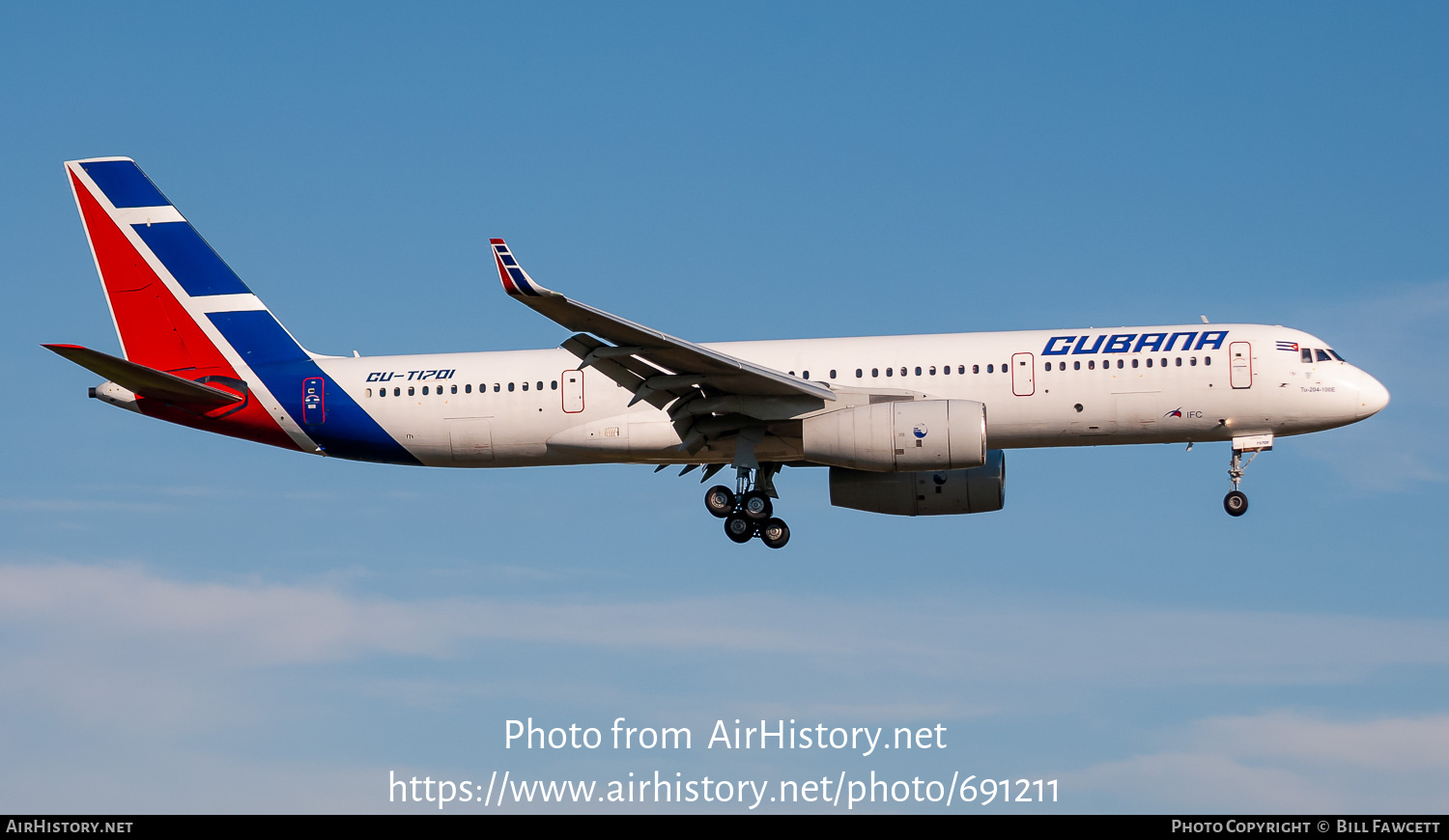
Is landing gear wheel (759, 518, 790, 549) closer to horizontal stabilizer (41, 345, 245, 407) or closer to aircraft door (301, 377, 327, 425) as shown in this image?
→ aircraft door (301, 377, 327, 425)

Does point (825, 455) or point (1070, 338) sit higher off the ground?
point (1070, 338)

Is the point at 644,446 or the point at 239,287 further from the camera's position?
the point at 239,287

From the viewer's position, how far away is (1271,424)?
107 ft

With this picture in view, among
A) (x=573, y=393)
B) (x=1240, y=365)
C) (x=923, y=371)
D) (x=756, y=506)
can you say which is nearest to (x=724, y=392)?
(x=756, y=506)

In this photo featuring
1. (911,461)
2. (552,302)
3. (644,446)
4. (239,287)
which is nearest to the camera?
(552,302)

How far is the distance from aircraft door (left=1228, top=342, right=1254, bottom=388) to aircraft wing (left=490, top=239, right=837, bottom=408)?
8.02 m

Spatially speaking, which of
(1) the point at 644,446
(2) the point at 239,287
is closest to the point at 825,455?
(1) the point at 644,446

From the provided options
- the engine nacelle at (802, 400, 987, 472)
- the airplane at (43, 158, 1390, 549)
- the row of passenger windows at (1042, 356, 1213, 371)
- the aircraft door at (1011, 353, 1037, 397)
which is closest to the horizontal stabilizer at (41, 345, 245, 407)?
the airplane at (43, 158, 1390, 549)

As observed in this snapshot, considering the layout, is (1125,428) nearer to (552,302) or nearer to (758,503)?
(758,503)

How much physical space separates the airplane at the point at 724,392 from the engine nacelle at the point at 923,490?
1.7 inches

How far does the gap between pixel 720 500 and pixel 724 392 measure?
A: 272cm

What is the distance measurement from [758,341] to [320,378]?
9.69 meters

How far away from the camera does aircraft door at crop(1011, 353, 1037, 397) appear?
3228 cm

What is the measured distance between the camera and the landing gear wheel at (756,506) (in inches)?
1331
